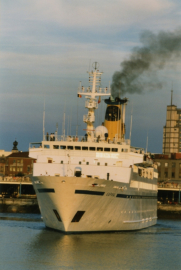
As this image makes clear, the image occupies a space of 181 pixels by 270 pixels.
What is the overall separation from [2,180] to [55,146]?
45.7 meters

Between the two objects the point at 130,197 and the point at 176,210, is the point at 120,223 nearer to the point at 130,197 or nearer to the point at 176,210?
the point at 130,197

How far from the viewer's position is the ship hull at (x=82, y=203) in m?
39.1

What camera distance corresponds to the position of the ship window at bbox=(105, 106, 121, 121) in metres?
53.4

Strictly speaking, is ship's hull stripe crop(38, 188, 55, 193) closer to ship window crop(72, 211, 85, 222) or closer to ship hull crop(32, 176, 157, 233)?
ship hull crop(32, 176, 157, 233)

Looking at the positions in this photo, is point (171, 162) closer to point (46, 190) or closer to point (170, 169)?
point (170, 169)

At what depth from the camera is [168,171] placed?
115875mm

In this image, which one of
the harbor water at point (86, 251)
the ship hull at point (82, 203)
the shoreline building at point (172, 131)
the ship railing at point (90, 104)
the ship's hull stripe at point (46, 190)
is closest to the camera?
the harbor water at point (86, 251)

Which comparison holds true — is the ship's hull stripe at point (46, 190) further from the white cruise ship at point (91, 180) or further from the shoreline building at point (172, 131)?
the shoreline building at point (172, 131)

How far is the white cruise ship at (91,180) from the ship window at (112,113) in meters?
1.10

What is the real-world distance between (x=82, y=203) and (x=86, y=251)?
4.36 meters

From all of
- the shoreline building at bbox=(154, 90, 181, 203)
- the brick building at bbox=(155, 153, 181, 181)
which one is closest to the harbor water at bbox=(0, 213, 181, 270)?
the shoreline building at bbox=(154, 90, 181, 203)

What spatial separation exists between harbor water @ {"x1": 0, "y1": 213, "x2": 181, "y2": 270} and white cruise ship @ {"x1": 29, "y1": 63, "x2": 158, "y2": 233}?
1.19 metres

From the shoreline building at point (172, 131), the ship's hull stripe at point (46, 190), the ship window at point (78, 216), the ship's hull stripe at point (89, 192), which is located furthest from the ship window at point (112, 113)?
the shoreline building at point (172, 131)

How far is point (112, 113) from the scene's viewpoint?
5359cm
